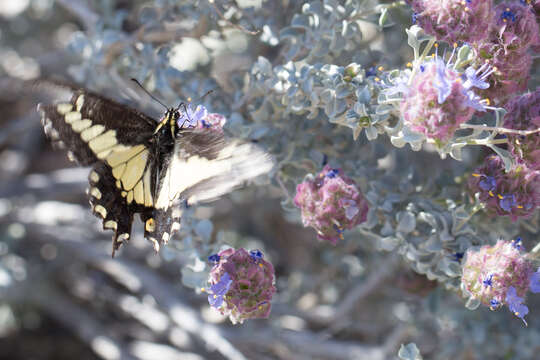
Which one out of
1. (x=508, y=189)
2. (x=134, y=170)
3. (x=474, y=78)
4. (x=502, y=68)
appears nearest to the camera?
(x=474, y=78)

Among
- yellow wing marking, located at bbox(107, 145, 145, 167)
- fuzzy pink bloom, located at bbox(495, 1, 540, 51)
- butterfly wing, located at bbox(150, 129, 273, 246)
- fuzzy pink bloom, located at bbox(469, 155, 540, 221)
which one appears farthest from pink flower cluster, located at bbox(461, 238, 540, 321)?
yellow wing marking, located at bbox(107, 145, 145, 167)

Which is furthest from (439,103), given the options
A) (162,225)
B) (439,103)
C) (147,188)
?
(147,188)

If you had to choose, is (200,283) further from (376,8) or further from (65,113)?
(376,8)

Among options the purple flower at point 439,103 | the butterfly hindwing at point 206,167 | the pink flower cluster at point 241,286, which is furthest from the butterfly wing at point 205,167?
the purple flower at point 439,103

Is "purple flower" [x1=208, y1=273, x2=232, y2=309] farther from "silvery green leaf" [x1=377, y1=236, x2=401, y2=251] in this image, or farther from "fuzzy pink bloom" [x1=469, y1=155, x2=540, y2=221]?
"fuzzy pink bloom" [x1=469, y1=155, x2=540, y2=221]

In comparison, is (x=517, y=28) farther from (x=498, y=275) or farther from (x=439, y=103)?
(x=498, y=275)

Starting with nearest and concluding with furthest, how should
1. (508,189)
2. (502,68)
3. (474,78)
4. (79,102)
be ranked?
(474,78) < (502,68) < (508,189) < (79,102)

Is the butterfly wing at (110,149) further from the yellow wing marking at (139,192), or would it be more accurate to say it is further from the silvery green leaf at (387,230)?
the silvery green leaf at (387,230)
